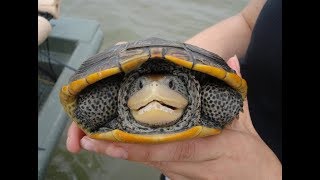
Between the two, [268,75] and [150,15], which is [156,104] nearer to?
[268,75]

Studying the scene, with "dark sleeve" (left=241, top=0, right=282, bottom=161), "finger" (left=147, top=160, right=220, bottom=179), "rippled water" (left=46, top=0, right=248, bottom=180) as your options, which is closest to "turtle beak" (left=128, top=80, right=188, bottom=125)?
"finger" (left=147, top=160, right=220, bottom=179)

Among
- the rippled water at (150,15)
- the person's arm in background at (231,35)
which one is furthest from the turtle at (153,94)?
the rippled water at (150,15)

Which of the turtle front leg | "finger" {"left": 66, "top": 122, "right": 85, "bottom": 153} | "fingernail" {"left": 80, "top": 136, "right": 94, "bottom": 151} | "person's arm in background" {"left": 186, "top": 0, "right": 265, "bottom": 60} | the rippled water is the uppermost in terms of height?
the turtle front leg

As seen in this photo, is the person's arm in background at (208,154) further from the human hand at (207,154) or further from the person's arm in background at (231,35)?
the person's arm in background at (231,35)

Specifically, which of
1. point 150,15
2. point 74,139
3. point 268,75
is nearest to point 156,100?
point 74,139

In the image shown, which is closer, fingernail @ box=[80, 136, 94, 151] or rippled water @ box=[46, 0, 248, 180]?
fingernail @ box=[80, 136, 94, 151]

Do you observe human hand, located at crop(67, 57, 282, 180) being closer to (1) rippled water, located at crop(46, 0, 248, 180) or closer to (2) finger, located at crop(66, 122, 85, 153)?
(2) finger, located at crop(66, 122, 85, 153)
